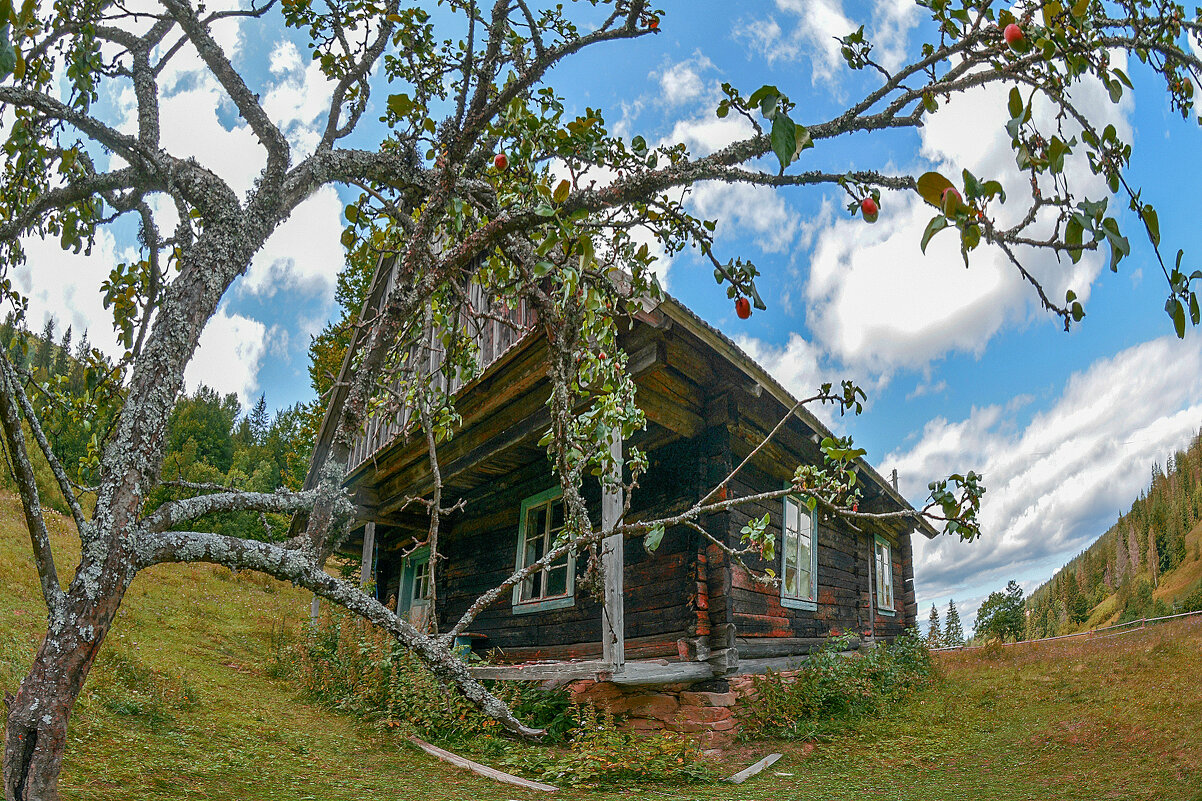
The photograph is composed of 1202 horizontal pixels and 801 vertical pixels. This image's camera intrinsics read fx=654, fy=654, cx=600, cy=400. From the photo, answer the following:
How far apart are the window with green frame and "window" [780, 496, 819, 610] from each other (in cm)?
367

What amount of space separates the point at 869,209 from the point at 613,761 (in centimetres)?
478

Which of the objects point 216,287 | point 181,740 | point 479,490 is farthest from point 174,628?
point 216,287

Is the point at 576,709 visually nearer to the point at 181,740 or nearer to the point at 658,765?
the point at 658,765

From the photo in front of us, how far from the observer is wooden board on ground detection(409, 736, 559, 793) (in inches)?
196

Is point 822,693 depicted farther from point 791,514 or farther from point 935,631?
point 935,631

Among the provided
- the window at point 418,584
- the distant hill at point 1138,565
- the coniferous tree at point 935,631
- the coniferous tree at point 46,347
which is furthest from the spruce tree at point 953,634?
the coniferous tree at point 46,347

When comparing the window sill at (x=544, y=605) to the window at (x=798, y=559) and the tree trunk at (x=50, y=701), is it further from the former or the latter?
the tree trunk at (x=50, y=701)

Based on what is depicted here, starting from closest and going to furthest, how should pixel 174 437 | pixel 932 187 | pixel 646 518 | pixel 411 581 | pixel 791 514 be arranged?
pixel 932 187, pixel 646 518, pixel 791 514, pixel 411 581, pixel 174 437

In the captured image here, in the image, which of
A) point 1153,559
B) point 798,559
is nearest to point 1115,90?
point 798,559

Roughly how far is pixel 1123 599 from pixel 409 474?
32339 mm

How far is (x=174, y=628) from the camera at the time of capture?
446 inches

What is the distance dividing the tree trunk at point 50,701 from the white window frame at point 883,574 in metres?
12.4

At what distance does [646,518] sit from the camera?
7473 mm

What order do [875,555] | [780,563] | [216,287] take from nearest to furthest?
1. [216,287]
2. [780,563]
3. [875,555]
